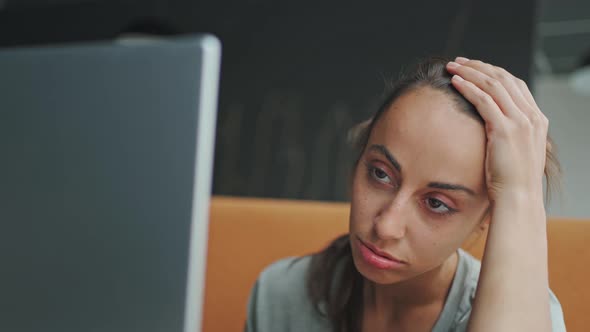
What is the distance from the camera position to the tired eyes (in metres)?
0.58

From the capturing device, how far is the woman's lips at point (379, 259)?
614mm

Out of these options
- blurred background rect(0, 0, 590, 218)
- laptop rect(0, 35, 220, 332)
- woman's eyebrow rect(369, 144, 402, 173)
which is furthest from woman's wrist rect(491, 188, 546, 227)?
blurred background rect(0, 0, 590, 218)

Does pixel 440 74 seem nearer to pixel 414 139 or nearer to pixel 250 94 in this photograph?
pixel 414 139

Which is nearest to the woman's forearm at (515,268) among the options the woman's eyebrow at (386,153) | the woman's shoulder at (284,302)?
the woman's eyebrow at (386,153)

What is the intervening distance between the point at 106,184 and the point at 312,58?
2389 mm

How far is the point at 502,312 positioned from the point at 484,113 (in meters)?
0.20

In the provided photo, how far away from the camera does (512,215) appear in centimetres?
55

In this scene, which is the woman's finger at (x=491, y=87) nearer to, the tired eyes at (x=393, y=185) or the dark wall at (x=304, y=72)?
the tired eyes at (x=393, y=185)

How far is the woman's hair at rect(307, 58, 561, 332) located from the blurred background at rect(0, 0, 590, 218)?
62.5 inches

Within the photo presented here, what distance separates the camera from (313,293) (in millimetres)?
825

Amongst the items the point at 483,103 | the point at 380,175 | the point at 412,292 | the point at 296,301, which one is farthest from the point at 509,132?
the point at 296,301

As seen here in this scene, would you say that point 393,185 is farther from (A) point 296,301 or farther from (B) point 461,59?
(A) point 296,301

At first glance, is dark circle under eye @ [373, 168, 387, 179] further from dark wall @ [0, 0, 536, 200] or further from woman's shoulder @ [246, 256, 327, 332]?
dark wall @ [0, 0, 536, 200]

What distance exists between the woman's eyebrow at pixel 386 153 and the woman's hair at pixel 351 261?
49mm
